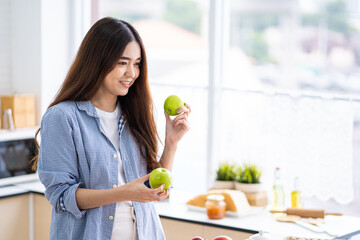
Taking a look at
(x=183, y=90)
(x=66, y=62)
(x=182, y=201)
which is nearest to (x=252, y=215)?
(x=182, y=201)

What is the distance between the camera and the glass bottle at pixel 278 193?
3176mm

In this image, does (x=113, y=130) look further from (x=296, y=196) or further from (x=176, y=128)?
(x=296, y=196)

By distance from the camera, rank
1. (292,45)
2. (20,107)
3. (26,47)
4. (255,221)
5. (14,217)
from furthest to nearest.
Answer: (292,45), (26,47), (20,107), (14,217), (255,221)

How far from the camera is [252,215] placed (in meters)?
3.12

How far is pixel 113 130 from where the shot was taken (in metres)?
2.13

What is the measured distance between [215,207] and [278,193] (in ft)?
1.35

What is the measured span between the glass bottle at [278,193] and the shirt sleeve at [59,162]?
150 centimetres

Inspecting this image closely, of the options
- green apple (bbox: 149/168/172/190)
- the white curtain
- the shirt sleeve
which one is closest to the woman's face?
the shirt sleeve

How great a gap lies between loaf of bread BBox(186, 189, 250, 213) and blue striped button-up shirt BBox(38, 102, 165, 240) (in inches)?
40.8

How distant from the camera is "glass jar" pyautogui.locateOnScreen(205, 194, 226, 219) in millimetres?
3006

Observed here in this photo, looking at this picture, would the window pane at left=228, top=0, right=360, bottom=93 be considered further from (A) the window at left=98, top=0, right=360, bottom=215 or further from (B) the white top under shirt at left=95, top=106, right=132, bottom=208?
(B) the white top under shirt at left=95, top=106, right=132, bottom=208

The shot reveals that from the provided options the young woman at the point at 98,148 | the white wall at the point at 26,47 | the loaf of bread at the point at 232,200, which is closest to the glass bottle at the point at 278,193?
the loaf of bread at the point at 232,200

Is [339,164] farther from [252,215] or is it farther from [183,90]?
[183,90]

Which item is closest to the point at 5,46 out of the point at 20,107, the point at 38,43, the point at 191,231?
the point at 38,43
